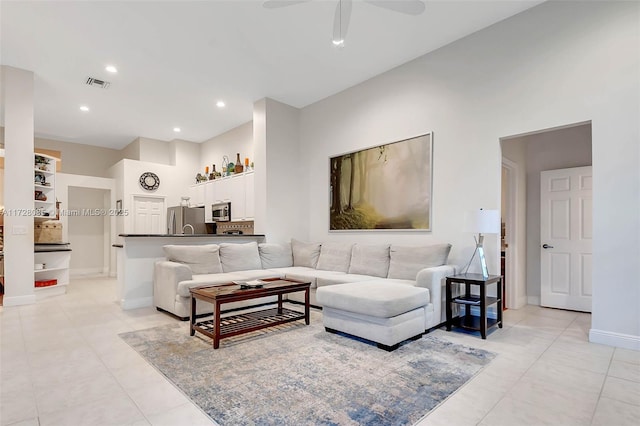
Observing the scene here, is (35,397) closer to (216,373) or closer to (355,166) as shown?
(216,373)

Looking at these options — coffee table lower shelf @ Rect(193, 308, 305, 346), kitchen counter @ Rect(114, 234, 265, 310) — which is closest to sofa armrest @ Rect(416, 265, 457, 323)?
coffee table lower shelf @ Rect(193, 308, 305, 346)

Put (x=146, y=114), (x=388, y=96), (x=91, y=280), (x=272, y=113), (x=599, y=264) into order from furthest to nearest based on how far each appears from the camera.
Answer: (x=91, y=280) → (x=146, y=114) → (x=272, y=113) → (x=388, y=96) → (x=599, y=264)

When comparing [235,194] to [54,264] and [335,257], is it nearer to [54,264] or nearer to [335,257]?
[335,257]

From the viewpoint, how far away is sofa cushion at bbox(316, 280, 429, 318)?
9.41 feet

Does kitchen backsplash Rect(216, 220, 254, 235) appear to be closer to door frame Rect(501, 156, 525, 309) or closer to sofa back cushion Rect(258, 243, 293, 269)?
sofa back cushion Rect(258, 243, 293, 269)

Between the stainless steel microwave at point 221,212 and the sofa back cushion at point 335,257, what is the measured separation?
2.36 meters

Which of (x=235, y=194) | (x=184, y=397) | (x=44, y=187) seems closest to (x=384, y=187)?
(x=235, y=194)

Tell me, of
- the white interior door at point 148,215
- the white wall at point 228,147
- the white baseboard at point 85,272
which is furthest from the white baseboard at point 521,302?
the white baseboard at point 85,272

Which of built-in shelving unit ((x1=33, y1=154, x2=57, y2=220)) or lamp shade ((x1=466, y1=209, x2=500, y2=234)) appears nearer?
lamp shade ((x1=466, y1=209, x2=500, y2=234))

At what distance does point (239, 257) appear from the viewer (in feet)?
16.0

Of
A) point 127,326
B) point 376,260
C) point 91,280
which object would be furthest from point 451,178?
point 91,280

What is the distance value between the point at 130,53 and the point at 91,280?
203 inches

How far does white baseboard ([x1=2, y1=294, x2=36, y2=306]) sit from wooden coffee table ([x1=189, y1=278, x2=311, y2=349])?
3043 millimetres

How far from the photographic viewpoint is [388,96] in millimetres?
4836
